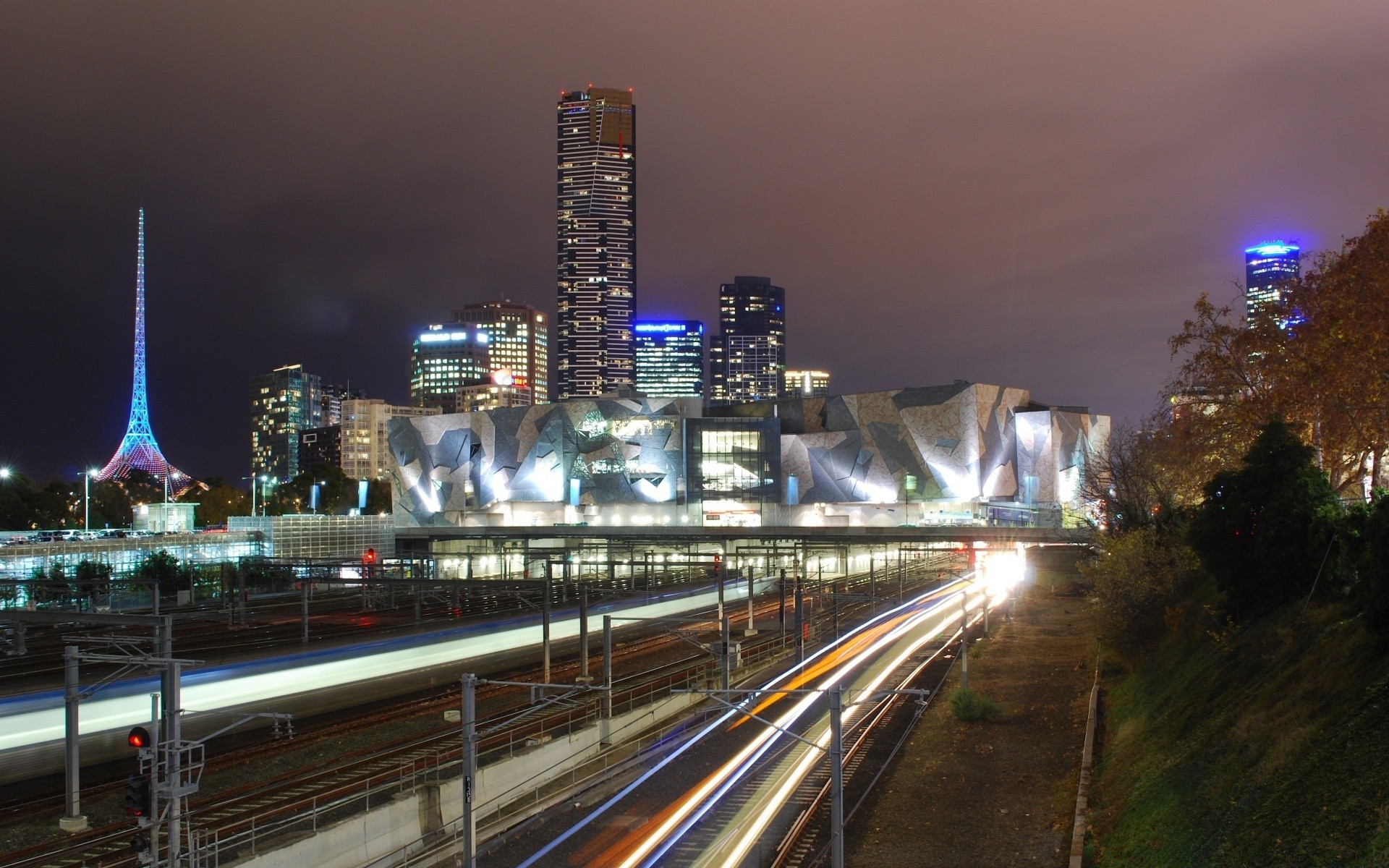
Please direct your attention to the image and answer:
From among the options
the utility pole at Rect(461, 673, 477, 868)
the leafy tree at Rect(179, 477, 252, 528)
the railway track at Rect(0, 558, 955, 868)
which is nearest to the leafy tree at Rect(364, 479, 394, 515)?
the leafy tree at Rect(179, 477, 252, 528)

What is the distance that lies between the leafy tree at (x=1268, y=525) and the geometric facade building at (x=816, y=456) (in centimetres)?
6413

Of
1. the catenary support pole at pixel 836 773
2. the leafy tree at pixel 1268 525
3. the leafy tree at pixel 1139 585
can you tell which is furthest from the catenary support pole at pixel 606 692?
the leafy tree at pixel 1139 585

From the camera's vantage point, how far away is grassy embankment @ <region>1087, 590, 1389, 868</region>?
1006cm

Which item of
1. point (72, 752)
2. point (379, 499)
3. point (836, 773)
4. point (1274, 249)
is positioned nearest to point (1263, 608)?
point (836, 773)

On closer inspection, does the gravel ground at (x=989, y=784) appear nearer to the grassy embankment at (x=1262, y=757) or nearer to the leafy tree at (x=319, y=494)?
the grassy embankment at (x=1262, y=757)

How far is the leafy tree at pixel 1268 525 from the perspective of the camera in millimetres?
20141

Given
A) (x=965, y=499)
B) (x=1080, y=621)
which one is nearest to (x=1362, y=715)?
(x=1080, y=621)

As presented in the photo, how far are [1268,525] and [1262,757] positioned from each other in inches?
372

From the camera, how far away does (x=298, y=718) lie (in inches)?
935

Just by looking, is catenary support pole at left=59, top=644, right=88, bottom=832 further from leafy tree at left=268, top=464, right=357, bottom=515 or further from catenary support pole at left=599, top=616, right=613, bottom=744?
leafy tree at left=268, top=464, right=357, bottom=515

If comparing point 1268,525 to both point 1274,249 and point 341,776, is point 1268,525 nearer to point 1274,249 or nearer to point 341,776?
point 341,776

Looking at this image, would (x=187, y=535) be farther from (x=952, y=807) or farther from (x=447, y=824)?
(x=952, y=807)

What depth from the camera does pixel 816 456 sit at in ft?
310

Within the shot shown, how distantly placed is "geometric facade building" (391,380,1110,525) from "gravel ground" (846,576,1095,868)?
55.6 m
